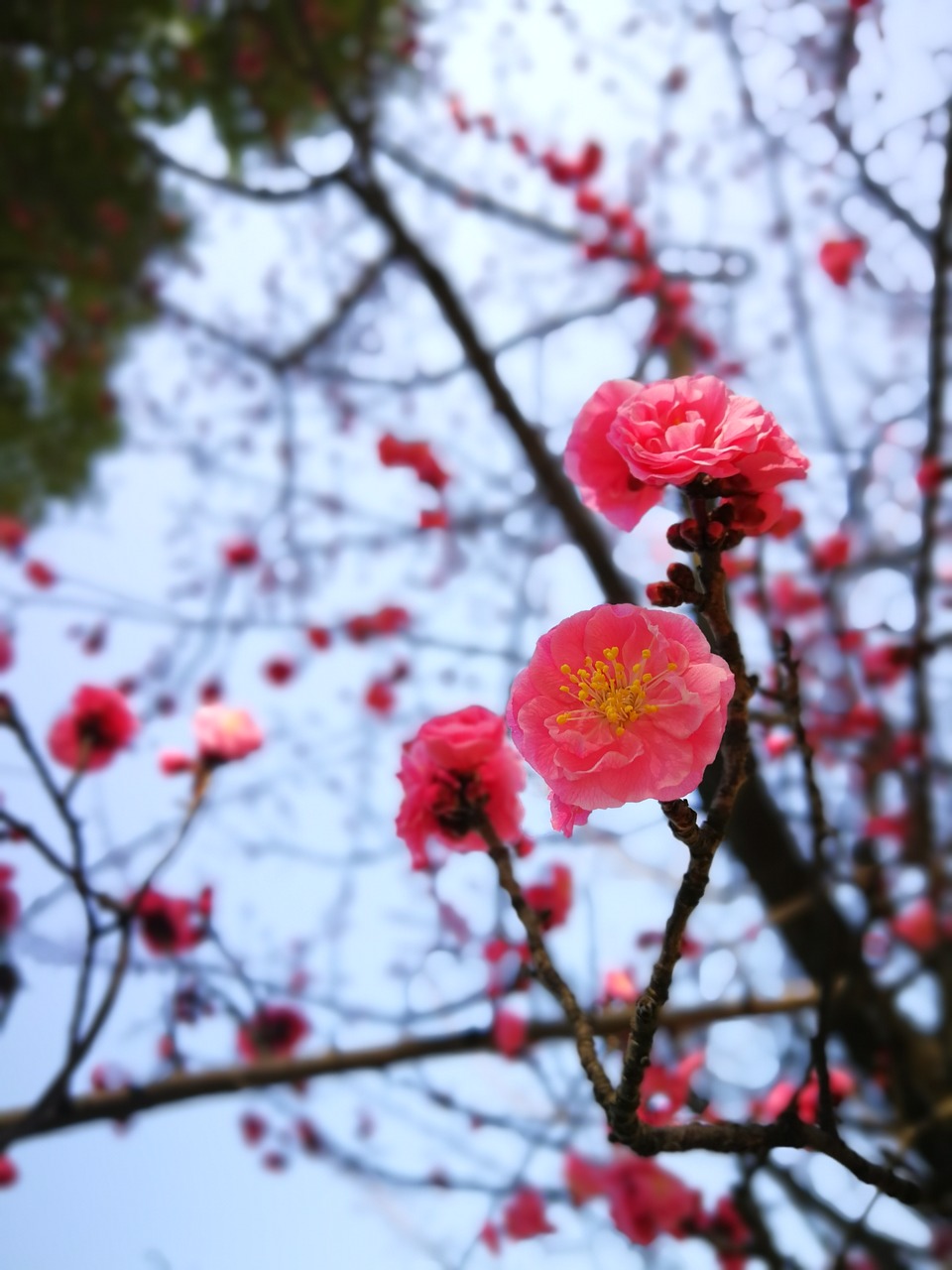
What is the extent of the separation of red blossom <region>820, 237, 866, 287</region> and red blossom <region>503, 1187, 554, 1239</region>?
3.08m

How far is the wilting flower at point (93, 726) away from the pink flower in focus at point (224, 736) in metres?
0.24

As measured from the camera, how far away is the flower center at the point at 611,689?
2.24 feet

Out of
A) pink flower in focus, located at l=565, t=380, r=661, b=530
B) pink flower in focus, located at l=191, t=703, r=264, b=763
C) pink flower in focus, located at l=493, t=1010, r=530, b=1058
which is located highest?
pink flower in focus, located at l=191, t=703, r=264, b=763

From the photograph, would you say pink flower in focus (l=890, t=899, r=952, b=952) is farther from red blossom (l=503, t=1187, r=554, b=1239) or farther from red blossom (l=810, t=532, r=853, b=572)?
red blossom (l=503, t=1187, r=554, b=1239)

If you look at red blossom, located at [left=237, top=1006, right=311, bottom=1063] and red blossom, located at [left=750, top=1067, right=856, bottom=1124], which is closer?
red blossom, located at [left=750, top=1067, right=856, bottom=1124]

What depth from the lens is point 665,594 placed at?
77 cm

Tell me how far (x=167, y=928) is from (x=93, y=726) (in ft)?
2.50

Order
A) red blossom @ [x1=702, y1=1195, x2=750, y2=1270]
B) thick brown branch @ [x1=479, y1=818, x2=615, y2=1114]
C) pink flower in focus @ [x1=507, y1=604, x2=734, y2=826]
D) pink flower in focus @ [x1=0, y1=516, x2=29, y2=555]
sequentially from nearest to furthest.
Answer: pink flower in focus @ [x1=507, y1=604, x2=734, y2=826] < thick brown branch @ [x1=479, y1=818, x2=615, y2=1114] < red blossom @ [x1=702, y1=1195, x2=750, y2=1270] < pink flower in focus @ [x1=0, y1=516, x2=29, y2=555]

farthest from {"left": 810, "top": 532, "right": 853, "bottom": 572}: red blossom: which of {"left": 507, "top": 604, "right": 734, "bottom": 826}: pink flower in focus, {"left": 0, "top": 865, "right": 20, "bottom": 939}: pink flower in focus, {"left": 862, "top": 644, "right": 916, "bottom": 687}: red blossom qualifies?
{"left": 0, "top": 865, "right": 20, "bottom": 939}: pink flower in focus

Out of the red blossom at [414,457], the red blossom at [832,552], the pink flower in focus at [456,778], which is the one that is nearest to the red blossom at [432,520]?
the red blossom at [414,457]

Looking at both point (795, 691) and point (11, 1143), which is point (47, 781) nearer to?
point (11, 1143)

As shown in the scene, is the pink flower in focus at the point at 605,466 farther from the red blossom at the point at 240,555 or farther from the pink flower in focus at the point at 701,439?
the red blossom at the point at 240,555


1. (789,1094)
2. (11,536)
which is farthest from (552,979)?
(11,536)

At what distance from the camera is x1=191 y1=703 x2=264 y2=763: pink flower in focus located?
1.62 meters
